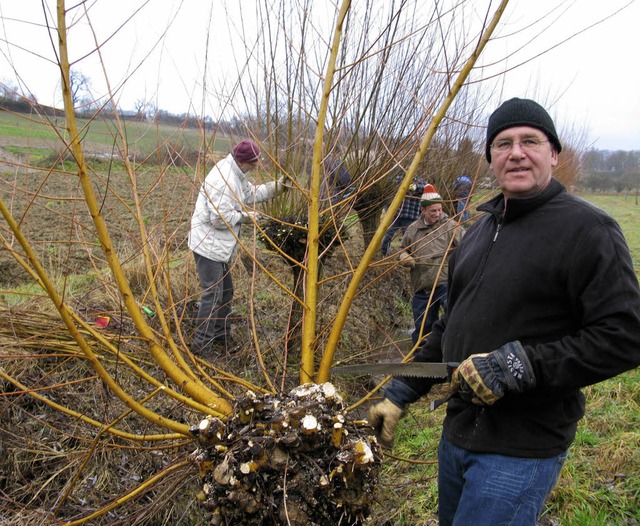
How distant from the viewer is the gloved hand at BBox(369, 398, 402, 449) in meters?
1.66

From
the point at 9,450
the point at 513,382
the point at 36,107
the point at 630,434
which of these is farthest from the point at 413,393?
the point at 9,450

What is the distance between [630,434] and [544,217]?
2.62m

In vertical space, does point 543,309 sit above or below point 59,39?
below

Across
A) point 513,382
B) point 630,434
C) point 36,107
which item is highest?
point 36,107

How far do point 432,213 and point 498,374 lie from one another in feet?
10.5

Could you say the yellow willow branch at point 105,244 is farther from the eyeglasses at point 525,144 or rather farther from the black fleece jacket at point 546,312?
the eyeglasses at point 525,144

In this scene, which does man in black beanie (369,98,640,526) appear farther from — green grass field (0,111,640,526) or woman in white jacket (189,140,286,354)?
woman in white jacket (189,140,286,354)

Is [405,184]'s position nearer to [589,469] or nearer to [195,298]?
[589,469]

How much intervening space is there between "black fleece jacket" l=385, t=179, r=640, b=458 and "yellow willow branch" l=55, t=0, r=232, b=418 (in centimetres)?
89

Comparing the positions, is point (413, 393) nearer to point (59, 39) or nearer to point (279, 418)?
point (279, 418)

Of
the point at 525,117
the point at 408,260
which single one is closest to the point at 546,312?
the point at 525,117

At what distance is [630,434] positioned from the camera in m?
3.09

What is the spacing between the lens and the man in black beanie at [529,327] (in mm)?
1174

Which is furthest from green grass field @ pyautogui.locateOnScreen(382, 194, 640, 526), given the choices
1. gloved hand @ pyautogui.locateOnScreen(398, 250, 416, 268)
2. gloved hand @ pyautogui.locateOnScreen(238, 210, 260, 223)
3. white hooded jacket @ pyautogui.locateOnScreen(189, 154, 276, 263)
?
white hooded jacket @ pyautogui.locateOnScreen(189, 154, 276, 263)
